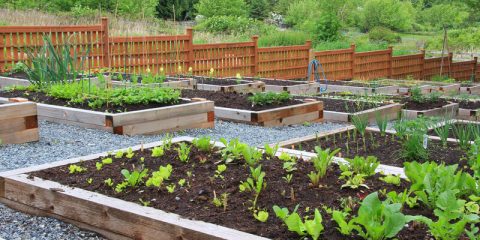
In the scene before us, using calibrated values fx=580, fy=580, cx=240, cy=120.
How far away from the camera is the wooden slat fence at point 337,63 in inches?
586

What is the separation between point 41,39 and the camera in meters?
10.2

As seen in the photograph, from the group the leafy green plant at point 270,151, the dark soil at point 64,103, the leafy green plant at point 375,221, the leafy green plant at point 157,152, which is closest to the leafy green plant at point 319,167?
the leafy green plant at point 270,151

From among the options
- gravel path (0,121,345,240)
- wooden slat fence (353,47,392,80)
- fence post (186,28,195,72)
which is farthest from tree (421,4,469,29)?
gravel path (0,121,345,240)

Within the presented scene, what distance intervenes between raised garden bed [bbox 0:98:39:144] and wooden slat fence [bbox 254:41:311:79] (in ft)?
27.8

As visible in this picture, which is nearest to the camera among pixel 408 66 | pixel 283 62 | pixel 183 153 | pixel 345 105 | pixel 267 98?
pixel 183 153

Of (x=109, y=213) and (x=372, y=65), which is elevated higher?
(x=109, y=213)

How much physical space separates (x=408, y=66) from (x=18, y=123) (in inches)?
579

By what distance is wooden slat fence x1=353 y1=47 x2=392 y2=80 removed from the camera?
52.9ft

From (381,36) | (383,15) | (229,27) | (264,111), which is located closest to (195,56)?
(264,111)

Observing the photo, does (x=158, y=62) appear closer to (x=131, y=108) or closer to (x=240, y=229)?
(x=131, y=108)

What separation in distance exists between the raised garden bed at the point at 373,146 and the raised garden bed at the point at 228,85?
3.93 metres

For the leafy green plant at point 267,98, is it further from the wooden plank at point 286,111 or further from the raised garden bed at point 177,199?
the raised garden bed at point 177,199

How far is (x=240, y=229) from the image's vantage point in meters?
Answer: 2.71

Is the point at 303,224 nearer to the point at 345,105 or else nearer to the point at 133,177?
the point at 133,177
